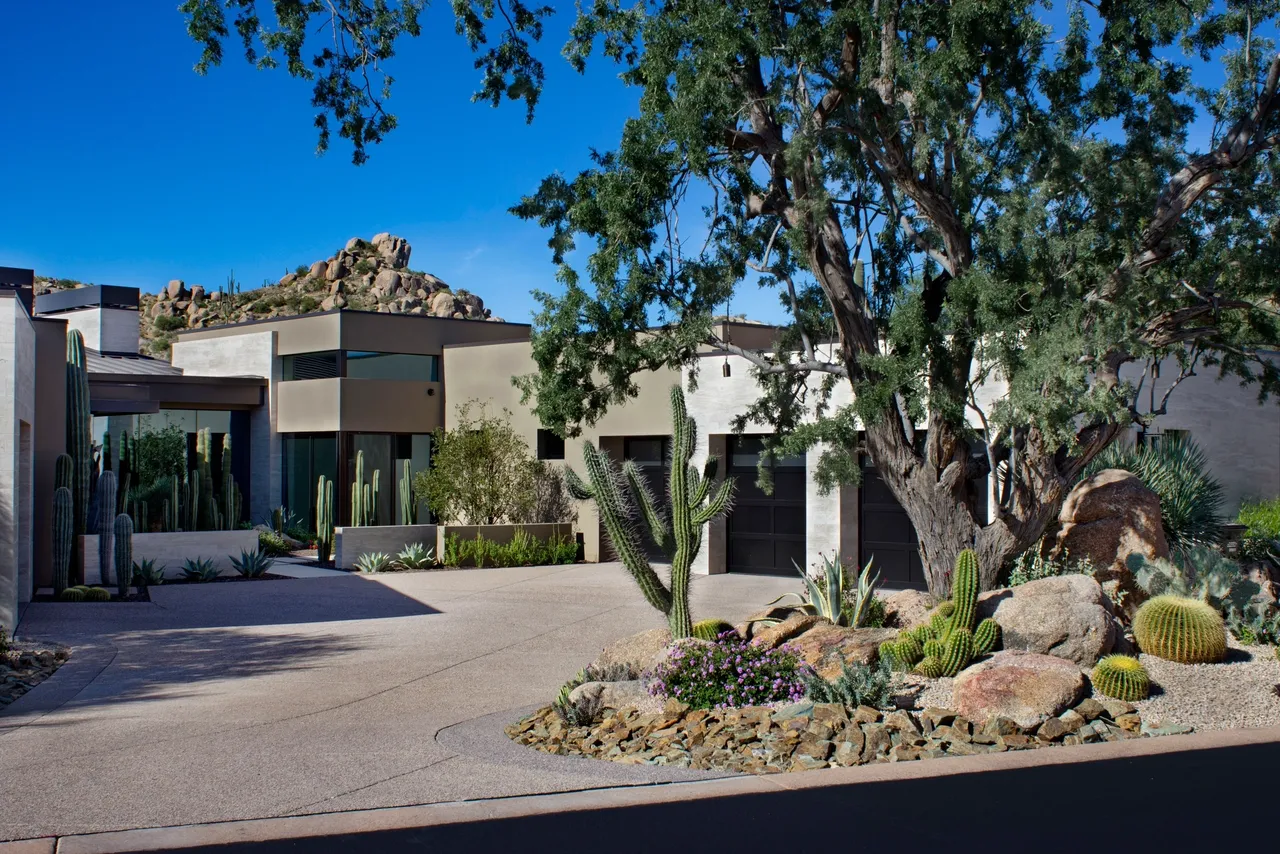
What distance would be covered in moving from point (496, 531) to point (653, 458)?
328 cm

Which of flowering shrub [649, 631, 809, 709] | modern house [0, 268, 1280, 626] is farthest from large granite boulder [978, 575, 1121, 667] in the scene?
modern house [0, 268, 1280, 626]

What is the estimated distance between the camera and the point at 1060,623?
10.0m

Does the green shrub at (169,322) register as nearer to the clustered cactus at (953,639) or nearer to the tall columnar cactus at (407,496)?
the tall columnar cactus at (407,496)

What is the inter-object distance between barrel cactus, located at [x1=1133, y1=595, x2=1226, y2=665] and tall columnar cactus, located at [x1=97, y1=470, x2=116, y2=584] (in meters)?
14.3

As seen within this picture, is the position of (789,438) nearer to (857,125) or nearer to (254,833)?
(857,125)

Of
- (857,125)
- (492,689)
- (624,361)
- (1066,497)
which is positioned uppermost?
(857,125)

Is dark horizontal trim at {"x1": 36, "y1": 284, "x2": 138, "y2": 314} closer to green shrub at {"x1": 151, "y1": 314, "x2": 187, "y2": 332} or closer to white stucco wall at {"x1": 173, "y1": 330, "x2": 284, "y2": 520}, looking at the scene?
white stucco wall at {"x1": 173, "y1": 330, "x2": 284, "y2": 520}

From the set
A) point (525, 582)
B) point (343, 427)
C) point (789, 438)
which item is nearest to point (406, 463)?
point (343, 427)

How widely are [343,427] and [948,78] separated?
735 inches

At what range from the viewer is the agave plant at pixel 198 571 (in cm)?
1942

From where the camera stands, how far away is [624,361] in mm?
12742

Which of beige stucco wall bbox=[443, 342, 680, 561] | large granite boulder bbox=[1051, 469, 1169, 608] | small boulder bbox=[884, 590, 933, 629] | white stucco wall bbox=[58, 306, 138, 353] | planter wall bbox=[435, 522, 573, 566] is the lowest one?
small boulder bbox=[884, 590, 933, 629]

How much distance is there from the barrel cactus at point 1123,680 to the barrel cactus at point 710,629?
10.8 feet

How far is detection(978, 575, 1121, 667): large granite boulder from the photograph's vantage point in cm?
993
